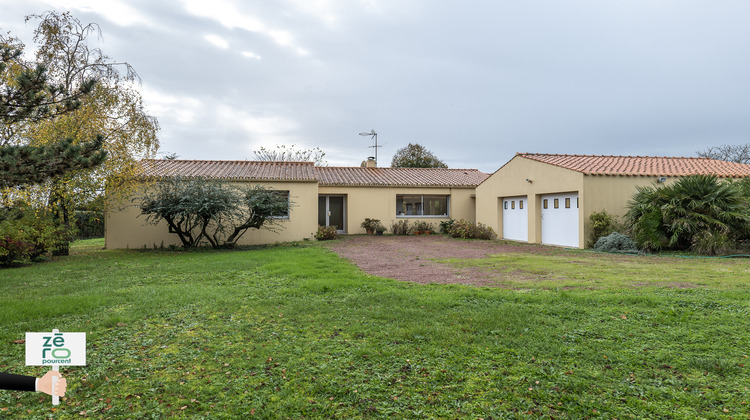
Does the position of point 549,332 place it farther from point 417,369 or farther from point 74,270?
point 74,270

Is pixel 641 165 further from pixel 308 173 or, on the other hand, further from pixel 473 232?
pixel 308 173

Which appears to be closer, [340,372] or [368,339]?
[340,372]

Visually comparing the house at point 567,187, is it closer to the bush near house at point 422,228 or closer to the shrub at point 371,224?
the bush near house at point 422,228

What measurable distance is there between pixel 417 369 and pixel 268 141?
35953mm

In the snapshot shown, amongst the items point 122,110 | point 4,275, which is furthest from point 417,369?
point 122,110

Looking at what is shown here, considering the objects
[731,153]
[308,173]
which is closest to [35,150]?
[308,173]

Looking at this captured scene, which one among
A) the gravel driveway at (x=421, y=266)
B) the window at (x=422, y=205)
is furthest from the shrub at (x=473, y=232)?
the gravel driveway at (x=421, y=266)

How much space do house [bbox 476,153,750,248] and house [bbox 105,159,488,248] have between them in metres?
3.77

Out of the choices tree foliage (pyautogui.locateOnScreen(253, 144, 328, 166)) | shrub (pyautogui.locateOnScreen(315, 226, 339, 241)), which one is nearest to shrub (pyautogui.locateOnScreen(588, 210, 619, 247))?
shrub (pyautogui.locateOnScreen(315, 226, 339, 241))

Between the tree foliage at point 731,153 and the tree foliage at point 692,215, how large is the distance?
28.9 m

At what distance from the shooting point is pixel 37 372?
365 centimetres

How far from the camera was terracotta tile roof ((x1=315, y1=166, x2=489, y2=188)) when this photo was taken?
2270 centimetres

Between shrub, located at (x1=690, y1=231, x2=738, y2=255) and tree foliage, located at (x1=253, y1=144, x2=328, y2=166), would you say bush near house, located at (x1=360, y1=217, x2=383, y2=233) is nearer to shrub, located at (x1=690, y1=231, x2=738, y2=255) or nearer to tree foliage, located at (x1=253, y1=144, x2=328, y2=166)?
shrub, located at (x1=690, y1=231, x2=738, y2=255)

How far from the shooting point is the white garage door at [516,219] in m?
17.8
